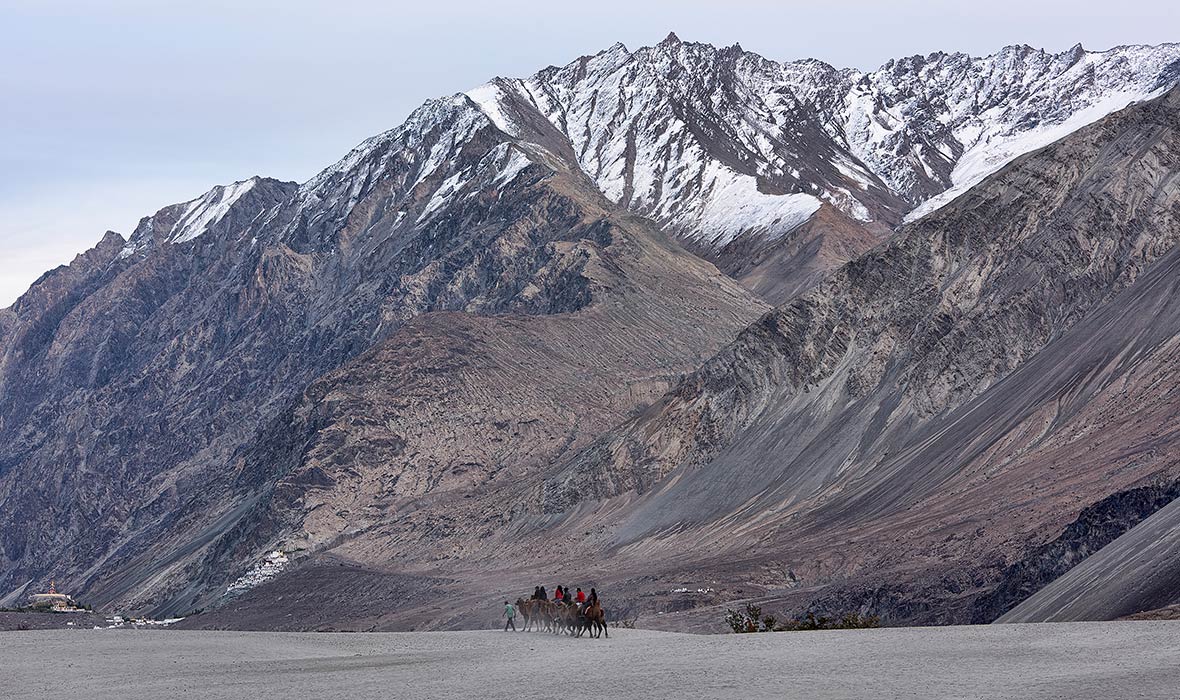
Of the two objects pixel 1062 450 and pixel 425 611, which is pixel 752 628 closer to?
pixel 1062 450

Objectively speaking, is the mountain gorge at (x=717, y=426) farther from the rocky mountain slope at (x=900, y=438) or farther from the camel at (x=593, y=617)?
the camel at (x=593, y=617)

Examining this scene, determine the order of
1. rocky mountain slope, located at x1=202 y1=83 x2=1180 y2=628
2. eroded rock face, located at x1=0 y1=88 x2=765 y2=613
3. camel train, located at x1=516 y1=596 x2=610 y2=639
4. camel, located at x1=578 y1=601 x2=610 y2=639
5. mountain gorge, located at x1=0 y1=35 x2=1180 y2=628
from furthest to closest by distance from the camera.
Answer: eroded rock face, located at x1=0 y1=88 x2=765 y2=613
mountain gorge, located at x1=0 y1=35 x2=1180 y2=628
rocky mountain slope, located at x1=202 y1=83 x2=1180 y2=628
camel train, located at x1=516 y1=596 x2=610 y2=639
camel, located at x1=578 y1=601 x2=610 y2=639

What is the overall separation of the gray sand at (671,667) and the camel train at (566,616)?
1.05m

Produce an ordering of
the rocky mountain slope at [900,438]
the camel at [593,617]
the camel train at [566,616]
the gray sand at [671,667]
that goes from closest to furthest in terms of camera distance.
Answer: the gray sand at [671,667]
the camel at [593,617]
the camel train at [566,616]
the rocky mountain slope at [900,438]

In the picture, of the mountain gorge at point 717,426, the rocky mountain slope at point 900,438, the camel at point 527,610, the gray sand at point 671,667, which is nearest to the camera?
the gray sand at point 671,667

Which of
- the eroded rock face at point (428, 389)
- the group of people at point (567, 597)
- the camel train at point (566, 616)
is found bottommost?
the camel train at point (566, 616)

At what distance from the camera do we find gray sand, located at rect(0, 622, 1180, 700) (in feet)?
80.3

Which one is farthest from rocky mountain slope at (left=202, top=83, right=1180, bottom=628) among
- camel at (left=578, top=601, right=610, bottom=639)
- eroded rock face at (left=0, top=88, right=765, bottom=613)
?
camel at (left=578, top=601, right=610, bottom=639)

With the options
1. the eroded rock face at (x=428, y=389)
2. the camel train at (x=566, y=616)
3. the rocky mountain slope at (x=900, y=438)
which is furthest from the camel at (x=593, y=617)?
the eroded rock face at (x=428, y=389)

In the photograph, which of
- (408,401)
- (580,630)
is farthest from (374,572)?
(580,630)

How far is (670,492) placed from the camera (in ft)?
339

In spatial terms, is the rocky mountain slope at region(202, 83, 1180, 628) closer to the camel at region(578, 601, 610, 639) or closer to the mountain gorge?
the mountain gorge

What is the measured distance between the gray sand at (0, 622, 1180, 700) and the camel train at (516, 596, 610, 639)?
3.45ft

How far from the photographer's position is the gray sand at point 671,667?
24.5m
